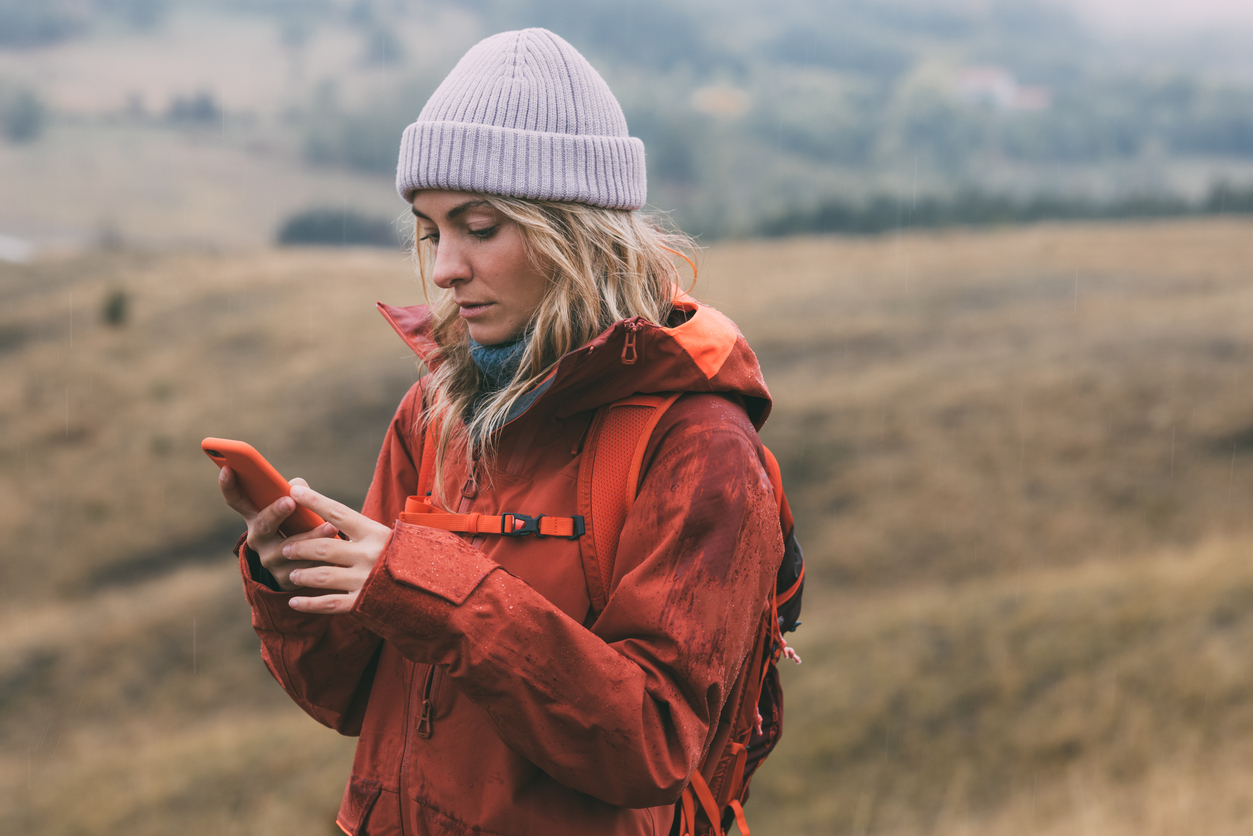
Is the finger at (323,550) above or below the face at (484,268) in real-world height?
below

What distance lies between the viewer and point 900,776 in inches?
389

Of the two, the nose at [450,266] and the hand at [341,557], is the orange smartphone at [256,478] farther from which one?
the nose at [450,266]

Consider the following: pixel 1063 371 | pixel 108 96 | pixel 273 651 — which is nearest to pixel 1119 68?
pixel 108 96

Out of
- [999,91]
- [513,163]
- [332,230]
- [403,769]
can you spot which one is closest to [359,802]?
[403,769]

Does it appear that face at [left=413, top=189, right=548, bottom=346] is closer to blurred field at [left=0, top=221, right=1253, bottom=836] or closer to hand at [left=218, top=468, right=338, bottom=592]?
hand at [left=218, top=468, right=338, bottom=592]

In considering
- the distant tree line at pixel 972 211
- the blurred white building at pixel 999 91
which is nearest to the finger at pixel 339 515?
the distant tree line at pixel 972 211

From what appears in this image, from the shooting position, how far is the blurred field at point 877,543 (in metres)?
9.90

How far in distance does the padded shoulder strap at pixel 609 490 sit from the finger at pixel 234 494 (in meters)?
0.70

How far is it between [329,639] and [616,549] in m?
0.88

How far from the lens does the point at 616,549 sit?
2.09 meters

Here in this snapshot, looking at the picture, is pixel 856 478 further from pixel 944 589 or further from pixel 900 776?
pixel 900 776

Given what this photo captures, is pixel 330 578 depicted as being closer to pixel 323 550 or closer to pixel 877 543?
pixel 323 550

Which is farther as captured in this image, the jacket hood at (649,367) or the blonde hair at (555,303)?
the blonde hair at (555,303)

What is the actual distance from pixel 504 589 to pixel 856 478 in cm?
1609
